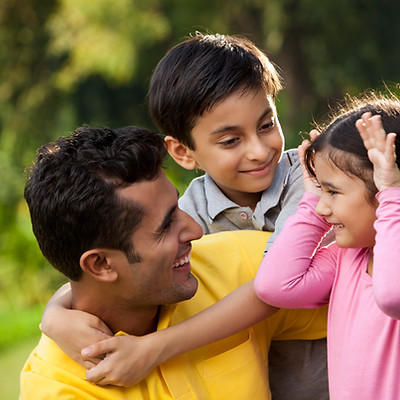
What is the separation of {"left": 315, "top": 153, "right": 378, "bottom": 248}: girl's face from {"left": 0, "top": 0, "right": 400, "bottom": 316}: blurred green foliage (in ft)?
30.2

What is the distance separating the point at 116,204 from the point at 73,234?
0.55ft

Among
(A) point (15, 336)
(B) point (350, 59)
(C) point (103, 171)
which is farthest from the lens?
(B) point (350, 59)

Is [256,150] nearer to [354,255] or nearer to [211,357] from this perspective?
[354,255]

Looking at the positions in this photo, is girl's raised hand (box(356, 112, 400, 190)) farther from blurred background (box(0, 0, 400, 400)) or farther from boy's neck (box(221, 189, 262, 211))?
blurred background (box(0, 0, 400, 400))

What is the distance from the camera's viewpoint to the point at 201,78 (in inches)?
109

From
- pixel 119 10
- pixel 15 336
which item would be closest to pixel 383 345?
pixel 15 336

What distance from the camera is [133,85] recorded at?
15.7m

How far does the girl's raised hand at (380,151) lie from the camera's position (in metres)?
1.86

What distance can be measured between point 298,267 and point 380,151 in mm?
515

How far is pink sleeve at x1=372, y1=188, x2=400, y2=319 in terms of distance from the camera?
1.85 metres

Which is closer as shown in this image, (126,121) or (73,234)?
(73,234)

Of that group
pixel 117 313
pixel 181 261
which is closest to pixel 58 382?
pixel 117 313

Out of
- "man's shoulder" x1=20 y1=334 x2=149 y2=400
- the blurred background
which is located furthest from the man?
the blurred background

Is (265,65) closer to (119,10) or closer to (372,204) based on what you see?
(372,204)
